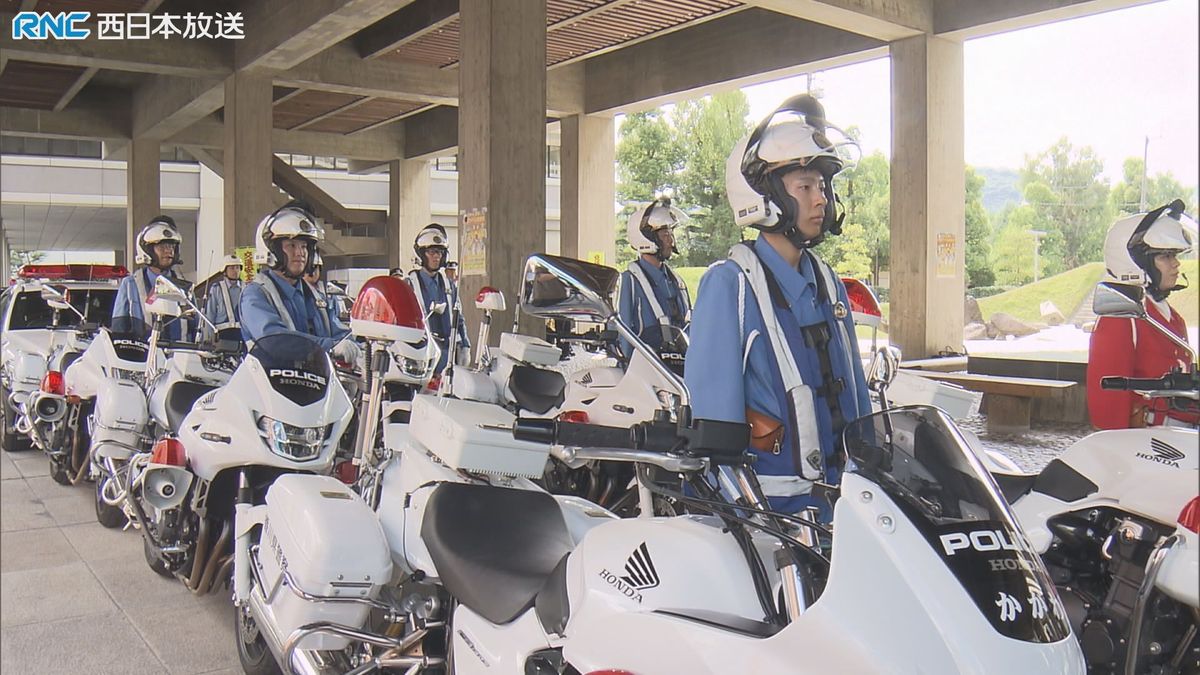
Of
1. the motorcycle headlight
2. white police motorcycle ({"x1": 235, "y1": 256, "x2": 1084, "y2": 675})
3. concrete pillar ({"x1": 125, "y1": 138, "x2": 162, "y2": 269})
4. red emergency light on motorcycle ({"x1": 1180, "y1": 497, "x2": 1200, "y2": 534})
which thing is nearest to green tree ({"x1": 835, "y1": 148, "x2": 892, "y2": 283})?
the motorcycle headlight

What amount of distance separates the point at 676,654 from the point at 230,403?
2675mm

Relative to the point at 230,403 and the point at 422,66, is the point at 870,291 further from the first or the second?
the point at 422,66

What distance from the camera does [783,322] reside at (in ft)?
8.29

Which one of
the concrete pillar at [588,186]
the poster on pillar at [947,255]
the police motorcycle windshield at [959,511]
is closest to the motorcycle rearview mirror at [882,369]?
the police motorcycle windshield at [959,511]

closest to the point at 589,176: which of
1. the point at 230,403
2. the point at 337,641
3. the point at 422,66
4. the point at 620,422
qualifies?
the point at 422,66

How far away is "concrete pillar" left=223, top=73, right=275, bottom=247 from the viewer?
1345cm

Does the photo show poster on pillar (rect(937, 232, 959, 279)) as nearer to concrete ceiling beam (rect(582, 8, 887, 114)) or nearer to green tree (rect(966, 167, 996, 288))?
concrete ceiling beam (rect(582, 8, 887, 114))

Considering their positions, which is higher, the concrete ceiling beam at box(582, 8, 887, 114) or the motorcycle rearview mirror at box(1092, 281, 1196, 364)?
the concrete ceiling beam at box(582, 8, 887, 114)

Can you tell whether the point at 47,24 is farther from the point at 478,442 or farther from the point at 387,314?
the point at 387,314

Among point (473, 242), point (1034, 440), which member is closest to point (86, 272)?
point (473, 242)

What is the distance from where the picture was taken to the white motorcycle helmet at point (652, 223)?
278 inches

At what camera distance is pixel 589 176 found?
17422 mm

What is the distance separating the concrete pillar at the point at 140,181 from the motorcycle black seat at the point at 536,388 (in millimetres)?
14516

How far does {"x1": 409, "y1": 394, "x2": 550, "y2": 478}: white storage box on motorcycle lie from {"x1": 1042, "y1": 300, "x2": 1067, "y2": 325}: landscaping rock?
14119 millimetres
